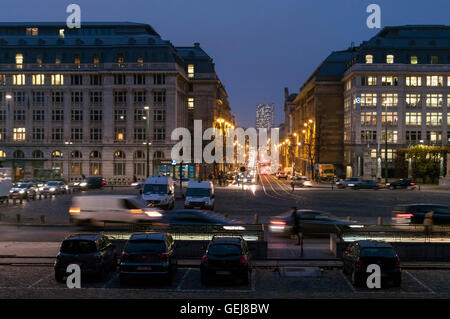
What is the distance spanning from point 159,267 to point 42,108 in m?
80.2

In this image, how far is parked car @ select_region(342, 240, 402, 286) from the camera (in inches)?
671

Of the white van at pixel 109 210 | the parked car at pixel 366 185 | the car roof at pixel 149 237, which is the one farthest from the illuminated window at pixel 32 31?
the car roof at pixel 149 237

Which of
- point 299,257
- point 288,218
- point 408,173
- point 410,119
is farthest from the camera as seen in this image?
point 410,119

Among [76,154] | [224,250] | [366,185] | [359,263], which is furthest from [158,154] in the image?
[359,263]

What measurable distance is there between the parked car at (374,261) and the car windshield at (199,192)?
22.9 meters

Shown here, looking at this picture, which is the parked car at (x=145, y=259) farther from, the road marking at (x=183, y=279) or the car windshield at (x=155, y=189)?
the car windshield at (x=155, y=189)

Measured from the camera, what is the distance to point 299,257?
22.3 meters

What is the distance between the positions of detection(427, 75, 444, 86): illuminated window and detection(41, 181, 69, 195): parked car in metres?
66.9

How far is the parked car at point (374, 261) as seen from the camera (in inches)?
671

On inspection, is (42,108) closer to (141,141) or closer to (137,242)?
(141,141)

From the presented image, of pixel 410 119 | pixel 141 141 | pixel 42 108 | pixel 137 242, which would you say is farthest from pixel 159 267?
pixel 410 119

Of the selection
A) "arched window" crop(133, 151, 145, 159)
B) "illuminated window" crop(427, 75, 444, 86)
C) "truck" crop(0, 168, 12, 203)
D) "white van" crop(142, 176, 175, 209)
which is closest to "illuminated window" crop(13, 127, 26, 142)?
"arched window" crop(133, 151, 145, 159)

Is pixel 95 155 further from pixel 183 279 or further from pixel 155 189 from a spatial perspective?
pixel 183 279

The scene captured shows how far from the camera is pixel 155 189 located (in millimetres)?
41500
